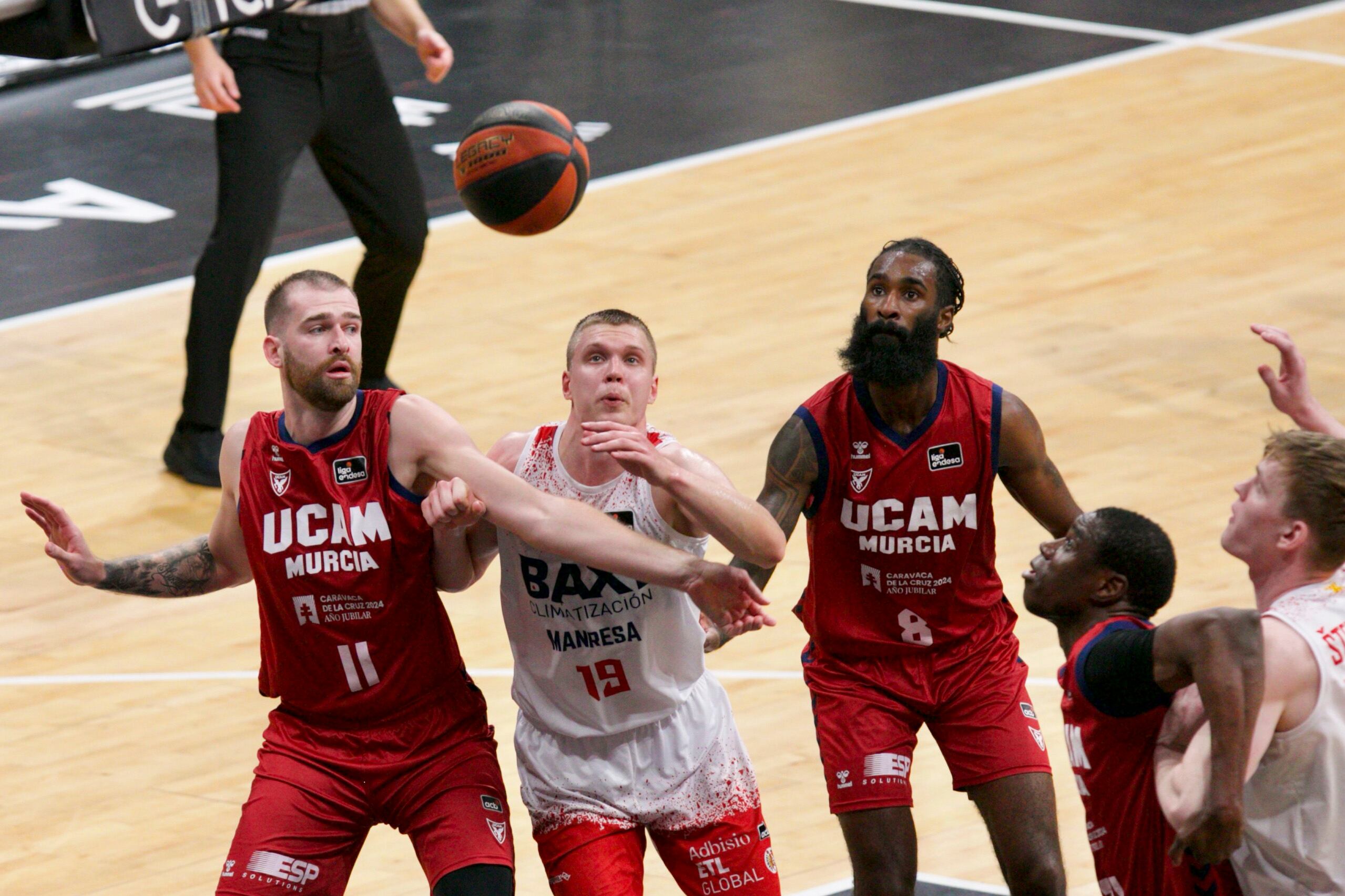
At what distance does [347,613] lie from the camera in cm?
534

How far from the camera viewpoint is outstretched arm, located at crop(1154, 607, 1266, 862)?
417cm

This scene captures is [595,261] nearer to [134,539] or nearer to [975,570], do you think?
[134,539]

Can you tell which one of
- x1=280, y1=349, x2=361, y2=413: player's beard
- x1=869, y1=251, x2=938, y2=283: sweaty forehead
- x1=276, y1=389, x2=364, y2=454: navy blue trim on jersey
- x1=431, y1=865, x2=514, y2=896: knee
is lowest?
x1=431, y1=865, x2=514, y2=896: knee

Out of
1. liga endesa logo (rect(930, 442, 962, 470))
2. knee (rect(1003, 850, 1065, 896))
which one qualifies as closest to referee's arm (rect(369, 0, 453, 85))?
liga endesa logo (rect(930, 442, 962, 470))

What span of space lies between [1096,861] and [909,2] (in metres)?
12.5

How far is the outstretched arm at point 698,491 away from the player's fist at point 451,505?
0.93 feet

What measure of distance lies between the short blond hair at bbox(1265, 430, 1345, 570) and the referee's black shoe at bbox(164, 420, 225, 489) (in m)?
5.77

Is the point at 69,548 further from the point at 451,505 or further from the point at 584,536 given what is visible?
the point at 584,536

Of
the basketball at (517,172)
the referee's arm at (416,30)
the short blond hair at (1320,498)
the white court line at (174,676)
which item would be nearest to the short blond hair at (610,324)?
the short blond hair at (1320,498)

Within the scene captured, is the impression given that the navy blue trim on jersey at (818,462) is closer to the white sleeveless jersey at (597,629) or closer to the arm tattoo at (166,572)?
the white sleeveless jersey at (597,629)

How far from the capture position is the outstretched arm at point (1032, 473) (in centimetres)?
571

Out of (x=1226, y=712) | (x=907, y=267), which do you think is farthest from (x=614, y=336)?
(x=1226, y=712)

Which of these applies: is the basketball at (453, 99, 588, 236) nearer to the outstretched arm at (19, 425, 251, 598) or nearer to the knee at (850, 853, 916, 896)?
the outstretched arm at (19, 425, 251, 598)

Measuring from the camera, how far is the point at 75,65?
15.4 metres
